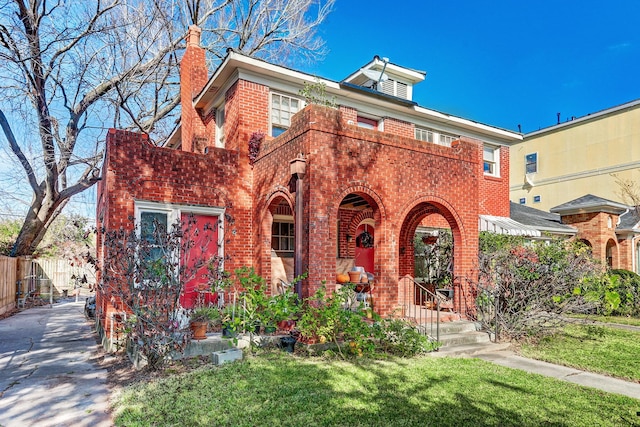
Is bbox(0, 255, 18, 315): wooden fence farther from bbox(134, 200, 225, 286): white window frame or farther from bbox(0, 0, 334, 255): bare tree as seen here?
bbox(134, 200, 225, 286): white window frame

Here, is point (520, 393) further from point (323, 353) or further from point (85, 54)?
point (85, 54)

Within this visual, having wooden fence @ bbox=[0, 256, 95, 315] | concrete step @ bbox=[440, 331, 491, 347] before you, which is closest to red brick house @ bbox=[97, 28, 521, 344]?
concrete step @ bbox=[440, 331, 491, 347]

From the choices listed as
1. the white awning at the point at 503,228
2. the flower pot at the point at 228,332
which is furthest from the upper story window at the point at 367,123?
the flower pot at the point at 228,332

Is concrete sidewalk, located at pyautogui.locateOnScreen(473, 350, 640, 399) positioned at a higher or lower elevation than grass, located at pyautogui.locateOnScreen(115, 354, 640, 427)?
lower

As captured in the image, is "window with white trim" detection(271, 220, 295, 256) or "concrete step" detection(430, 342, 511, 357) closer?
"concrete step" detection(430, 342, 511, 357)

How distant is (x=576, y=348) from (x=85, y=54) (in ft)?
56.6

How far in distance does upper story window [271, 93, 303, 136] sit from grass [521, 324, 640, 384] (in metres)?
7.85

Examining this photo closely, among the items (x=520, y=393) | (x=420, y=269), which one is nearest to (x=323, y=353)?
(x=520, y=393)

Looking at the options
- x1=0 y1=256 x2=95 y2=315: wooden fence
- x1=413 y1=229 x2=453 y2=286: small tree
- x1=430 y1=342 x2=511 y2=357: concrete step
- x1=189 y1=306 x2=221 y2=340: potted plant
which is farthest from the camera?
x1=0 y1=256 x2=95 y2=315: wooden fence

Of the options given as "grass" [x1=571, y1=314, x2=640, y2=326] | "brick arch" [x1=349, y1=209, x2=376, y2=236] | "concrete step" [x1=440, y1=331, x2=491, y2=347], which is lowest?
"grass" [x1=571, y1=314, x2=640, y2=326]

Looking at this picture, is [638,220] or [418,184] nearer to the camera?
[418,184]

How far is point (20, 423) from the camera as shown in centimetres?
462

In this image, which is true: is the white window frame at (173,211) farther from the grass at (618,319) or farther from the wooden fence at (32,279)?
the grass at (618,319)

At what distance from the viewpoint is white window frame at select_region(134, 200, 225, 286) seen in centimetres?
895
